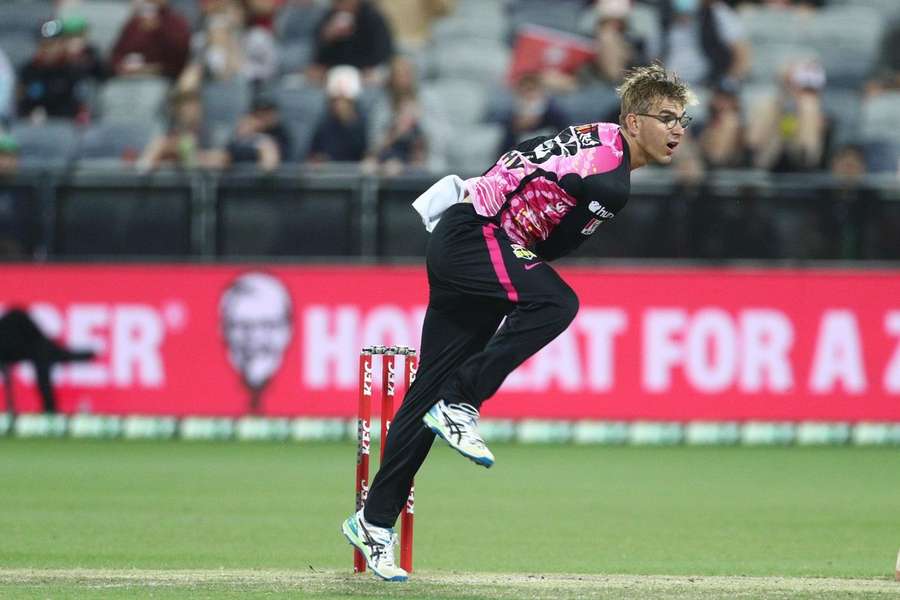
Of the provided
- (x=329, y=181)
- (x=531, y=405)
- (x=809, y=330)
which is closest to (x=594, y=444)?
(x=531, y=405)

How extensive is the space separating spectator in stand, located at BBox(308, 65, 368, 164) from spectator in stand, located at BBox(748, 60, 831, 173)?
3824mm

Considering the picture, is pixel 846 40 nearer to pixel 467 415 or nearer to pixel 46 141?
pixel 46 141

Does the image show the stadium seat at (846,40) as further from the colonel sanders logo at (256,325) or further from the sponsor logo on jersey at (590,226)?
the sponsor logo on jersey at (590,226)

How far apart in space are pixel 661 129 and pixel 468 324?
3.97 ft

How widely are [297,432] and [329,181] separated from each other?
2.32m

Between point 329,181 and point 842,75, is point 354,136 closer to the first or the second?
point 329,181

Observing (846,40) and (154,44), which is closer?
(154,44)

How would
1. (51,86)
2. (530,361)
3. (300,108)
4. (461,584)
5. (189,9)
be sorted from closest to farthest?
(461,584) < (530,361) < (300,108) < (51,86) < (189,9)

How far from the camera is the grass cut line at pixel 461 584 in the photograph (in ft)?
23.8

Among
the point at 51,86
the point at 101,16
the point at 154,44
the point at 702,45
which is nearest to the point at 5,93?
the point at 51,86

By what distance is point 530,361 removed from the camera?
613 inches

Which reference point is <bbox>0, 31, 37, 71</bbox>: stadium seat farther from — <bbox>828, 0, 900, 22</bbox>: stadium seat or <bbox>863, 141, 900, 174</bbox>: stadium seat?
<bbox>863, 141, 900, 174</bbox>: stadium seat

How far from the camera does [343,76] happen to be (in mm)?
16812

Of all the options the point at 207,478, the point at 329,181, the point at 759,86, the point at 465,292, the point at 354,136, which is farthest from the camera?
the point at 759,86
